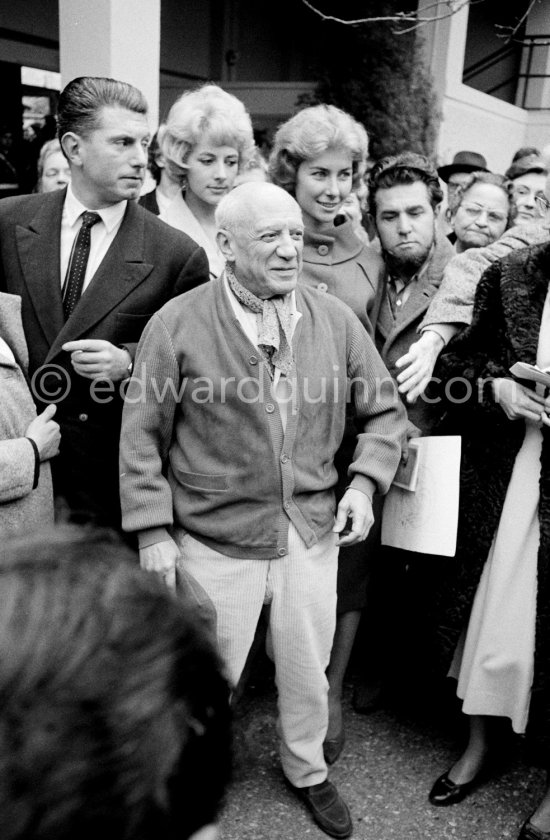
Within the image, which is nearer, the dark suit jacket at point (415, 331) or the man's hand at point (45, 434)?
the man's hand at point (45, 434)

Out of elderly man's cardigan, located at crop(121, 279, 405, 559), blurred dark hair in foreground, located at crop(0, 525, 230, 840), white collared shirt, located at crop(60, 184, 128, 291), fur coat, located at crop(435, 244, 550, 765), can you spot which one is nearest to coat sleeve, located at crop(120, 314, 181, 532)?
elderly man's cardigan, located at crop(121, 279, 405, 559)

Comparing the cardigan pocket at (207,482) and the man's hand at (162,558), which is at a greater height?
the cardigan pocket at (207,482)

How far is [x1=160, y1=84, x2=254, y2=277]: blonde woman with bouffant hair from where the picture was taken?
309 centimetres

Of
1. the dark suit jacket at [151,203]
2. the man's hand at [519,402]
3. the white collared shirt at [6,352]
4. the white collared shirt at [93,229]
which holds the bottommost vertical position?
the man's hand at [519,402]

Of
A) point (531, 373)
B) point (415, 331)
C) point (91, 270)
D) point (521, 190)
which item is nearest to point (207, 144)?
point (91, 270)

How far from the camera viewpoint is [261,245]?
7.42 feet

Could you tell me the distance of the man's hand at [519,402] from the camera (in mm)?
2346

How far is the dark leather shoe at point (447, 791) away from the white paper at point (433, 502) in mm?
782

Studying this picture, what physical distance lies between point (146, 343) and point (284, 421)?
0.46 meters

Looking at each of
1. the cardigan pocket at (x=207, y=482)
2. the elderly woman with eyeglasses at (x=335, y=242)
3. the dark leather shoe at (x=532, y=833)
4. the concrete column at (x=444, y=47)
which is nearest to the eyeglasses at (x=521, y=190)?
the elderly woman with eyeglasses at (x=335, y=242)

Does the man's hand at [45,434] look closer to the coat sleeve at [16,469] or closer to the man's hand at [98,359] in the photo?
the coat sleeve at [16,469]

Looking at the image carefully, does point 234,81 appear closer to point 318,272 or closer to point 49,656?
point 318,272

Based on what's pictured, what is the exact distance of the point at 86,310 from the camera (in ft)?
8.27
